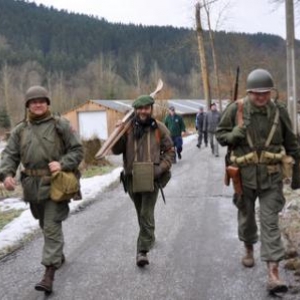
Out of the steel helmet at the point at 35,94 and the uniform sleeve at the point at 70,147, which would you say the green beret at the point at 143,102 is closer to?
the uniform sleeve at the point at 70,147

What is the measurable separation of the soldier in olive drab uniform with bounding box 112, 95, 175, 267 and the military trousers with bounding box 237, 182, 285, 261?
0.99 m

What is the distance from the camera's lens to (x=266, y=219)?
506 centimetres

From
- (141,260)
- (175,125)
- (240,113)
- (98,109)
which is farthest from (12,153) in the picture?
(98,109)

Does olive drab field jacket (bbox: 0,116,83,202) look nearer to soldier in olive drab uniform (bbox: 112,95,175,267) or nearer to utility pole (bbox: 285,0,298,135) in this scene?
soldier in olive drab uniform (bbox: 112,95,175,267)

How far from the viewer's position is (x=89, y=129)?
5394 centimetres

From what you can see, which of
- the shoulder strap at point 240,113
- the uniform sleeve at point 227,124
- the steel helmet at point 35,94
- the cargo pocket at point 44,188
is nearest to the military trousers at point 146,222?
the uniform sleeve at point 227,124

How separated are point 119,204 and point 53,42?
133264 millimetres

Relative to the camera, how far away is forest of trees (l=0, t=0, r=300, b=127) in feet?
343

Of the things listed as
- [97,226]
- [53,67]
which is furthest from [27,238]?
[53,67]

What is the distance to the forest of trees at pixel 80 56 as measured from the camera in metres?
105

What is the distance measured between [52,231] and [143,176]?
1163 mm

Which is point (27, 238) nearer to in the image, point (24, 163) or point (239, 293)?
point (24, 163)

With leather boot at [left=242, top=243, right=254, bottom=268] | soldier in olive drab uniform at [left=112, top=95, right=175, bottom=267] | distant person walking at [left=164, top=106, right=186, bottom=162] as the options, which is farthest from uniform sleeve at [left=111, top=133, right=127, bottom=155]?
distant person walking at [left=164, top=106, right=186, bottom=162]

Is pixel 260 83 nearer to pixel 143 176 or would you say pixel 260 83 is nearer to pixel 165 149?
pixel 165 149
